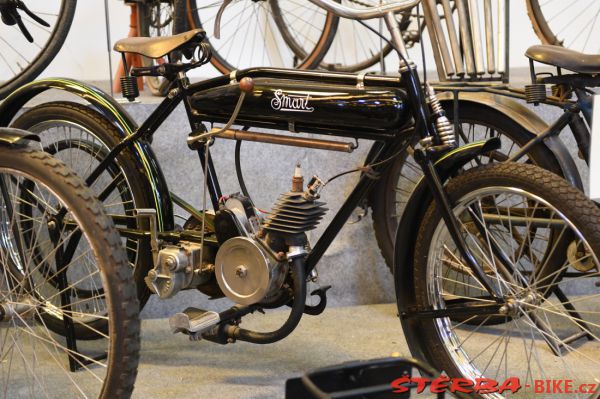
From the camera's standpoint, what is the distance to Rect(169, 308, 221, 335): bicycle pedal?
196 centimetres

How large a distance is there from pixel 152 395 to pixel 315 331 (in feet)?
2.16

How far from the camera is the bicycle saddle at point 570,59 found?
2096 mm

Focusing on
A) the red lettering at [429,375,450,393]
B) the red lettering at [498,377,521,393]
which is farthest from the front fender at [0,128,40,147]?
the red lettering at [498,377,521,393]

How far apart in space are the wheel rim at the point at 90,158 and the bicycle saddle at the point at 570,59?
119 centimetres

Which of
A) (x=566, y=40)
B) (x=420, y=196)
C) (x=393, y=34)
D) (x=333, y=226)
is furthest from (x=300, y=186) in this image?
(x=566, y=40)

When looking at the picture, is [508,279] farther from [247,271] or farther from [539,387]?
[247,271]

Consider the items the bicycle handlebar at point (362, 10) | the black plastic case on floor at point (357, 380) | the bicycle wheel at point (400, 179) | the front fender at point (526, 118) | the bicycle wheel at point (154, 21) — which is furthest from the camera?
the bicycle wheel at point (154, 21)

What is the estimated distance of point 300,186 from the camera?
192 cm

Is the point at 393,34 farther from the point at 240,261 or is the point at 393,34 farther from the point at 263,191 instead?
the point at 263,191

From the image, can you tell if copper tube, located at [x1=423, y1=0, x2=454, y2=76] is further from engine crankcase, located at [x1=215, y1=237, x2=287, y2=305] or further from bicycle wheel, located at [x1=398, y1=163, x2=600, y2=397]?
engine crankcase, located at [x1=215, y1=237, x2=287, y2=305]

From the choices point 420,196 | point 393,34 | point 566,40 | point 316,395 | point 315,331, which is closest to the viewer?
point 316,395

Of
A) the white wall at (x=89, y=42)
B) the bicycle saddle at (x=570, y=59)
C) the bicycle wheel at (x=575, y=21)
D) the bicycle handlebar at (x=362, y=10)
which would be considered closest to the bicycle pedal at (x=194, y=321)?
the bicycle handlebar at (x=362, y=10)

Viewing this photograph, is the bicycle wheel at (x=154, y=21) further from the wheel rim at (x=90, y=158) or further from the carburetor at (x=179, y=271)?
the carburetor at (x=179, y=271)

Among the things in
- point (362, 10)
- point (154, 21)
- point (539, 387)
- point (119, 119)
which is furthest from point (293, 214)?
point (154, 21)
